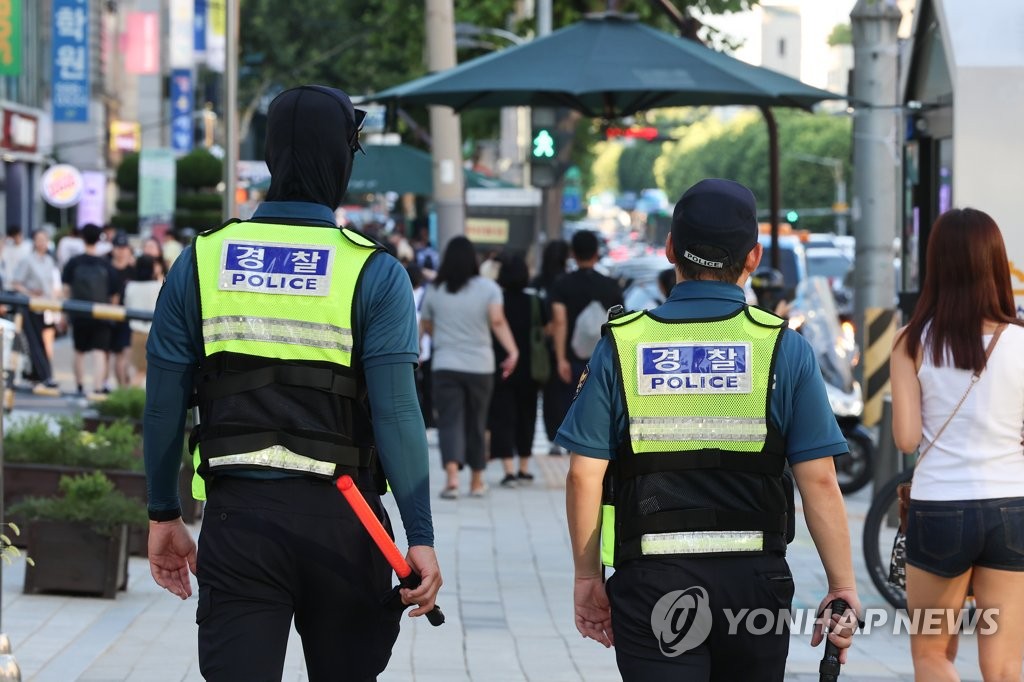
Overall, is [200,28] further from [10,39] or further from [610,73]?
[610,73]

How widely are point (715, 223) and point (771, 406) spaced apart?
407mm

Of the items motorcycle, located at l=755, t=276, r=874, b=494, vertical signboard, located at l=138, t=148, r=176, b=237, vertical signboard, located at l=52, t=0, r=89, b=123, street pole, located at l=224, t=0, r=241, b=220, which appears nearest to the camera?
street pole, located at l=224, t=0, r=241, b=220

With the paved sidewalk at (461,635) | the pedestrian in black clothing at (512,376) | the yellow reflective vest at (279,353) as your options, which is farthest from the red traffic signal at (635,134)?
the yellow reflective vest at (279,353)

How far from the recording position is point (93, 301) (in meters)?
19.3

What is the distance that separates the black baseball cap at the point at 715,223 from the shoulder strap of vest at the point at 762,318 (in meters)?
0.11

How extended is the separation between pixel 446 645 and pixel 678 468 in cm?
402

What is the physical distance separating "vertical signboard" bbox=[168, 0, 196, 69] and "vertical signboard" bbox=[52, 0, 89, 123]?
13367mm

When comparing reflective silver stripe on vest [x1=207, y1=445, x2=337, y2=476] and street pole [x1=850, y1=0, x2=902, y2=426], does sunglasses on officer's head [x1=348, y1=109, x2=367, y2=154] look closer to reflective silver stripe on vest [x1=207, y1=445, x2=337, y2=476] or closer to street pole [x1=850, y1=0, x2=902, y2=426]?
reflective silver stripe on vest [x1=207, y1=445, x2=337, y2=476]

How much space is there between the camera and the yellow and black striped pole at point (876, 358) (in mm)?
12117

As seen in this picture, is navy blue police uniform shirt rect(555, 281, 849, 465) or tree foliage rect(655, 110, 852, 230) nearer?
navy blue police uniform shirt rect(555, 281, 849, 465)

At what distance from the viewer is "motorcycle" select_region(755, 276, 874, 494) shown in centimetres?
1402

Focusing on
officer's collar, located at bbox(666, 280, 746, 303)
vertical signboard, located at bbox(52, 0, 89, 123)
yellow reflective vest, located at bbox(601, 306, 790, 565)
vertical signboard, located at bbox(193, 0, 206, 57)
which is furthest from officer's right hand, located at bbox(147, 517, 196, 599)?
vertical signboard, located at bbox(193, 0, 206, 57)

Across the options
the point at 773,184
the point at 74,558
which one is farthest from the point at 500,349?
the point at 74,558

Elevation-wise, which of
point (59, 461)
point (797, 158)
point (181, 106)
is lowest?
point (59, 461)
